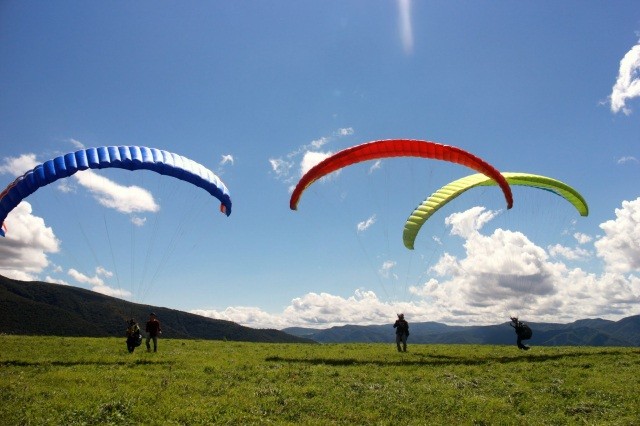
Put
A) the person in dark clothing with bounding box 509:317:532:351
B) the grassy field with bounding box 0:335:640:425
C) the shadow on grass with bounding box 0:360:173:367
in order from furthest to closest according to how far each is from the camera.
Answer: the person in dark clothing with bounding box 509:317:532:351 → the shadow on grass with bounding box 0:360:173:367 → the grassy field with bounding box 0:335:640:425

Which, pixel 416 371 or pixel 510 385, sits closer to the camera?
pixel 510 385

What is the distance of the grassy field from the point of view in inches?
405

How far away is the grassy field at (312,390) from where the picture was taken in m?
10.3

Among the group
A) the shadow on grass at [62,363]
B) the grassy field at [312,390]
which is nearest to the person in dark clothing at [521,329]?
the grassy field at [312,390]

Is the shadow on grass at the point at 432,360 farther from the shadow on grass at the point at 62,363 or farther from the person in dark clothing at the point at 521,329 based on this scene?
the shadow on grass at the point at 62,363

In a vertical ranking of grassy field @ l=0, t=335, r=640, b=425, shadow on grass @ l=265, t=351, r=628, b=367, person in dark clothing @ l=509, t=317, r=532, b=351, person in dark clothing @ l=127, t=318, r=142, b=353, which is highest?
person in dark clothing @ l=509, t=317, r=532, b=351

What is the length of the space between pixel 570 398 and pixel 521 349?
12254 mm

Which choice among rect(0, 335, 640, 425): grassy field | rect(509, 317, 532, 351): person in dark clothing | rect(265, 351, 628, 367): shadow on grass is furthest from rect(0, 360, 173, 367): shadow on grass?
rect(509, 317, 532, 351): person in dark clothing

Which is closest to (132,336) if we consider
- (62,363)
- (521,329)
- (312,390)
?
(62,363)

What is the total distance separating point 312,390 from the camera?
→ 41.4ft

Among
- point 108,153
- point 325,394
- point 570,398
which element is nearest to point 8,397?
point 325,394

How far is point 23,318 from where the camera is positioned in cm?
16562

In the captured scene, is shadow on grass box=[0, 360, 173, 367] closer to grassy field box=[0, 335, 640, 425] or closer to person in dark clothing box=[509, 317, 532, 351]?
grassy field box=[0, 335, 640, 425]

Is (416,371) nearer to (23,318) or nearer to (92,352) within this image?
(92,352)
